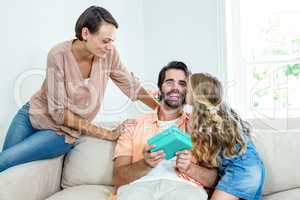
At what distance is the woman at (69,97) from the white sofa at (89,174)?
0.07 metres

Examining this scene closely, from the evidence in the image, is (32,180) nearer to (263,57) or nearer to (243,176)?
(243,176)

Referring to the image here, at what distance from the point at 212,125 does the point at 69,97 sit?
744 millimetres

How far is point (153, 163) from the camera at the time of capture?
1.84 m

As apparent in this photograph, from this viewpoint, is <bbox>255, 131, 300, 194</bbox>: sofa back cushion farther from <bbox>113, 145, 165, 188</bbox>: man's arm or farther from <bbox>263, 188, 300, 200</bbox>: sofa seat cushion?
<bbox>113, 145, 165, 188</bbox>: man's arm

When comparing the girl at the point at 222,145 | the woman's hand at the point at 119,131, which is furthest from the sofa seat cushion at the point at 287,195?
the woman's hand at the point at 119,131

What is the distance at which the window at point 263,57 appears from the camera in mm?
3299

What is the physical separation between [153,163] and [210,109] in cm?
36

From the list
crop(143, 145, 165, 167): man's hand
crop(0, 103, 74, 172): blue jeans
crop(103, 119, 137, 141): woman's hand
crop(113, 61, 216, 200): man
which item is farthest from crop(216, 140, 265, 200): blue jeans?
crop(0, 103, 74, 172): blue jeans

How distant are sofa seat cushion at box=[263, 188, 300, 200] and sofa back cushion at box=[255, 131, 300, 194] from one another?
29 mm

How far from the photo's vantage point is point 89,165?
2.22 m

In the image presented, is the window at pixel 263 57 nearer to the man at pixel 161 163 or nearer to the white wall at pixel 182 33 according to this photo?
the white wall at pixel 182 33

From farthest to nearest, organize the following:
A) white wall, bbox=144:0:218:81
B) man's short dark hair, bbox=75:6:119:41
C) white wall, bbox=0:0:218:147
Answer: white wall, bbox=144:0:218:81
white wall, bbox=0:0:218:147
man's short dark hair, bbox=75:6:119:41

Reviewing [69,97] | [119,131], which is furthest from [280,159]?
[69,97]

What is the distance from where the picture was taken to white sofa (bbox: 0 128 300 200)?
1.90 meters
